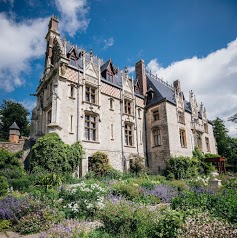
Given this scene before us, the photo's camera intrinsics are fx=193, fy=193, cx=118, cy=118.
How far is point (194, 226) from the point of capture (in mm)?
4363

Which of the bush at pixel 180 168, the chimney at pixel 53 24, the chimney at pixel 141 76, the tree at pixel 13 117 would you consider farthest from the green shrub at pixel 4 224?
the tree at pixel 13 117

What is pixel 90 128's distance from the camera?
16.7 metres

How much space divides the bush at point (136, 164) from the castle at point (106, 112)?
0.59 metres

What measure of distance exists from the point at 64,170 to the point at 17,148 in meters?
5.16

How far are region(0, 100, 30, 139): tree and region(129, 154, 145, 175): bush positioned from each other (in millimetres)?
28234

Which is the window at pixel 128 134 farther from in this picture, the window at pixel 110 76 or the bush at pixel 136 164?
the window at pixel 110 76

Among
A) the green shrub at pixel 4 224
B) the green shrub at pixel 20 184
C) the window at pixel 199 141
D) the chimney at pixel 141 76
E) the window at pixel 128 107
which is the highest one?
the chimney at pixel 141 76

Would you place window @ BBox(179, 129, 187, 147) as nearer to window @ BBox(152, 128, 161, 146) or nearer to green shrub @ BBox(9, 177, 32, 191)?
window @ BBox(152, 128, 161, 146)

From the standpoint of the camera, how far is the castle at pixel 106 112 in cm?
1553

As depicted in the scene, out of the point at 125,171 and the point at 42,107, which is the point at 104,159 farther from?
the point at 42,107

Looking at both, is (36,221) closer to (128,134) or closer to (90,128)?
(90,128)

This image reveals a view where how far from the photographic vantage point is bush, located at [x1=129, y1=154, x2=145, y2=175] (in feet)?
60.6

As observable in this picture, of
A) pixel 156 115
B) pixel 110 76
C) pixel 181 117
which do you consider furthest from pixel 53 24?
pixel 181 117

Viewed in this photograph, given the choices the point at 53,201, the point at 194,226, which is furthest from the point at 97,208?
the point at 194,226
